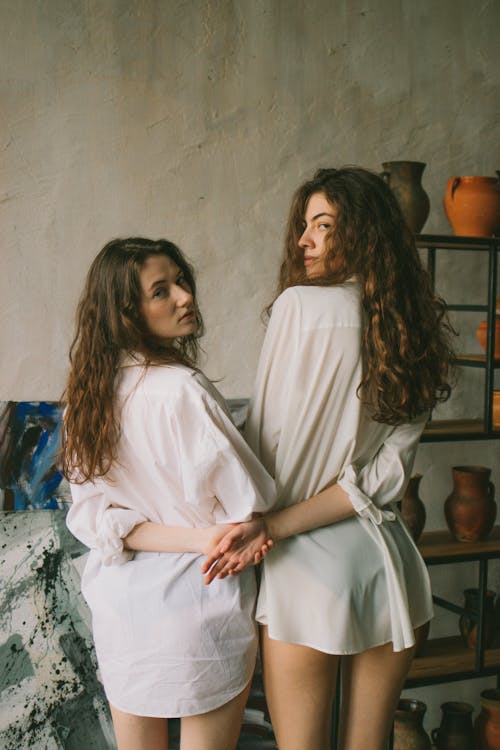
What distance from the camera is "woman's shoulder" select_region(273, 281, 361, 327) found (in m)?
1.64

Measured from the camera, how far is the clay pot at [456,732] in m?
2.68

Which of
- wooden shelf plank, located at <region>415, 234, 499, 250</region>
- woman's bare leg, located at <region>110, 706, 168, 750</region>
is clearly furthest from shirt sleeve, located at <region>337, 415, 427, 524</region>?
wooden shelf plank, located at <region>415, 234, 499, 250</region>

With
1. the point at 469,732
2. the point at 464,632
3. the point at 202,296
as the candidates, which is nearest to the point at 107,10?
the point at 202,296

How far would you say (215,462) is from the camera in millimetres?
1506

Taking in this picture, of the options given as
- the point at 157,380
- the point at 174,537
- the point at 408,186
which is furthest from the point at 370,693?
the point at 408,186

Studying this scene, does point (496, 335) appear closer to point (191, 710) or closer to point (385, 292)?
point (385, 292)

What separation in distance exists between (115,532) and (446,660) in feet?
5.22

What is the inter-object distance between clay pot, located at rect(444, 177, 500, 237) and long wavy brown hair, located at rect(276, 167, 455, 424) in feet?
2.82

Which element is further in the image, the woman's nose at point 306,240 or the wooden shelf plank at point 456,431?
the wooden shelf plank at point 456,431

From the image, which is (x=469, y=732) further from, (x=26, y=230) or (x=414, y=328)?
(x=26, y=230)

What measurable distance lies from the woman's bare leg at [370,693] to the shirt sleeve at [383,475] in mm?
Result: 317

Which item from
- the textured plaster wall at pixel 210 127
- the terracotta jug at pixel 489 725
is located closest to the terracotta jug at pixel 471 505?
the textured plaster wall at pixel 210 127

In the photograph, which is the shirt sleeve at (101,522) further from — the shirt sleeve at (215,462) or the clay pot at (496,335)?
the clay pot at (496,335)

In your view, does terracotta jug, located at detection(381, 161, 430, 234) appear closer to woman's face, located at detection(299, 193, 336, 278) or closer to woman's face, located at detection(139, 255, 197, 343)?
woman's face, located at detection(299, 193, 336, 278)
